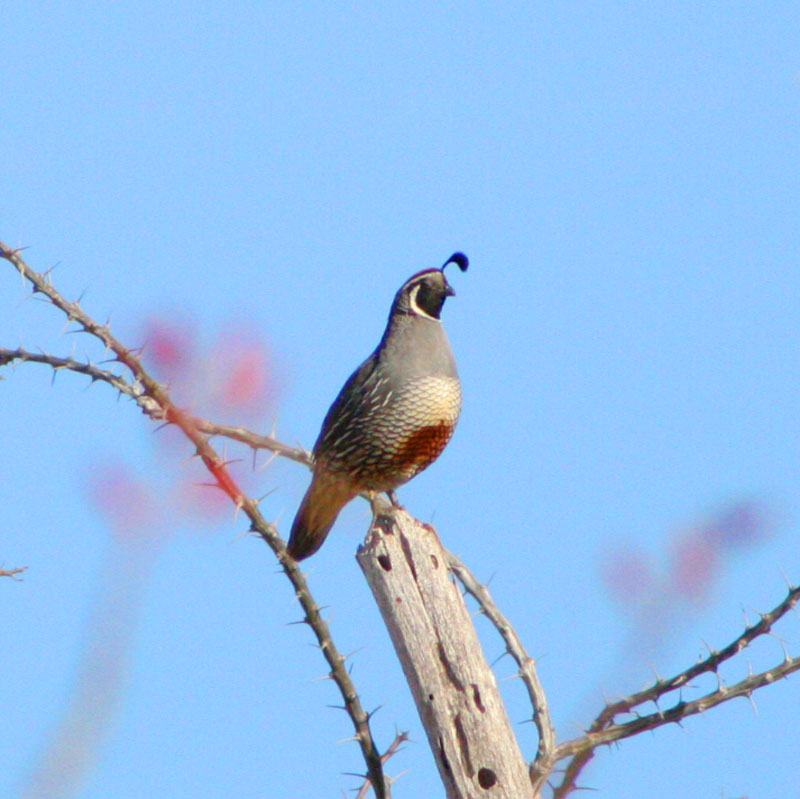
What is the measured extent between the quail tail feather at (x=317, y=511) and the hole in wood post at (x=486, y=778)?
2142 mm

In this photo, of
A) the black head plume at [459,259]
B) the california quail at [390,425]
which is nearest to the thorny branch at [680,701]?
the california quail at [390,425]

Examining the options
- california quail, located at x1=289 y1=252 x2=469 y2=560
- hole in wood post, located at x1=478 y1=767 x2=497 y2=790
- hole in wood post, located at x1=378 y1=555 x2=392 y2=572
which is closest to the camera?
hole in wood post, located at x1=478 y1=767 x2=497 y2=790

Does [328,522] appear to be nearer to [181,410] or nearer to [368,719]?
[368,719]

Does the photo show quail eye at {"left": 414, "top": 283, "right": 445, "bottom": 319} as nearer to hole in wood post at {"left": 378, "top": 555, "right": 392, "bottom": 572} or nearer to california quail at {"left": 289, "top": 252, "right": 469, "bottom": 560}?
california quail at {"left": 289, "top": 252, "right": 469, "bottom": 560}

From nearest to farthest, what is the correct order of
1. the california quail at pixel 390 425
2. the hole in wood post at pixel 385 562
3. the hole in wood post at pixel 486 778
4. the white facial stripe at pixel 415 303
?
the hole in wood post at pixel 486 778
the hole in wood post at pixel 385 562
the california quail at pixel 390 425
the white facial stripe at pixel 415 303

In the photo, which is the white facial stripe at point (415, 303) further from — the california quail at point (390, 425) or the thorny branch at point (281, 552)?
→ the thorny branch at point (281, 552)

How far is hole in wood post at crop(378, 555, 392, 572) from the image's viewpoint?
2.95 metres

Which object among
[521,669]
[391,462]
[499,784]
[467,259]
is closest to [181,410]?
[499,784]

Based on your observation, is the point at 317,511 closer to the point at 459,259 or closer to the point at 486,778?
the point at 459,259

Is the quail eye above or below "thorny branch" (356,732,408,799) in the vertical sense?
above

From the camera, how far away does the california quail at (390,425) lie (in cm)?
470

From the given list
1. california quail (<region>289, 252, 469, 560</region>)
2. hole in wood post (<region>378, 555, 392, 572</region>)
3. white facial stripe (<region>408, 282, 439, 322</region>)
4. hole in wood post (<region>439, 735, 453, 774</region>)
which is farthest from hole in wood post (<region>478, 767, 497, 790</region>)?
white facial stripe (<region>408, 282, 439, 322</region>)

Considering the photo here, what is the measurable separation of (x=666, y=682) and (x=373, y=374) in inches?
90.8

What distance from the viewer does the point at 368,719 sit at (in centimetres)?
283
